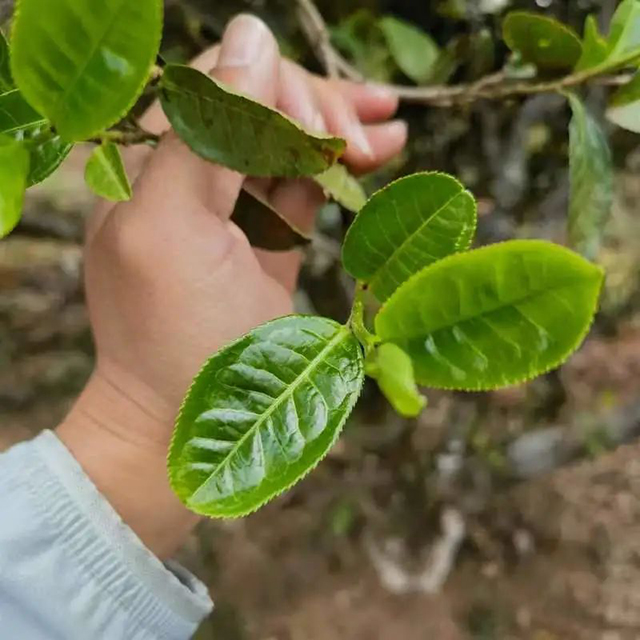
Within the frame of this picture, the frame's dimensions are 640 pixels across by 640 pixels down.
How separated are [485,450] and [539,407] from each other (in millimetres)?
202

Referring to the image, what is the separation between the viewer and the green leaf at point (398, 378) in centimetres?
36

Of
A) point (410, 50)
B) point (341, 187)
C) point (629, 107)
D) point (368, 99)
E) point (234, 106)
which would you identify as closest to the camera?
point (234, 106)

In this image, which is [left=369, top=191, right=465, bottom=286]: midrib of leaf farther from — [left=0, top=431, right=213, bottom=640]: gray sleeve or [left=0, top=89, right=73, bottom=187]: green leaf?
[left=0, top=431, right=213, bottom=640]: gray sleeve

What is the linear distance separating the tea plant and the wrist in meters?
0.23

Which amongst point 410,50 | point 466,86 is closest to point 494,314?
point 466,86

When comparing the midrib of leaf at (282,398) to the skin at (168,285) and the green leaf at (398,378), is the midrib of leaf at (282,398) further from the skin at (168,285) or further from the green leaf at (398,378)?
the skin at (168,285)

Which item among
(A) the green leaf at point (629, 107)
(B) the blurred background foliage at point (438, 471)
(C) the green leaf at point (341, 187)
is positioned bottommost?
(B) the blurred background foliage at point (438, 471)

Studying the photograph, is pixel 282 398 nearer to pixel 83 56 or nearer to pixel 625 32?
pixel 83 56

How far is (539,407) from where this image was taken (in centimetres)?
142

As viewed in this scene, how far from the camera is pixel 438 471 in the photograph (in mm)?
1280

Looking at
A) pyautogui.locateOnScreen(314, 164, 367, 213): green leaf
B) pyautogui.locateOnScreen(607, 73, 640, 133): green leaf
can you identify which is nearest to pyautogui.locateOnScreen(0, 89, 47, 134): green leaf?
pyautogui.locateOnScreen(314, 164, 367, 213): green leaf

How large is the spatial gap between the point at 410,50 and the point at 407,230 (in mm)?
585

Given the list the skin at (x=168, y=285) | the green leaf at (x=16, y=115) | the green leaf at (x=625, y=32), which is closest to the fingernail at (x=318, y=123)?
the skin at (x=168, y=285)

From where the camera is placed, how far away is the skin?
0.59 meters
